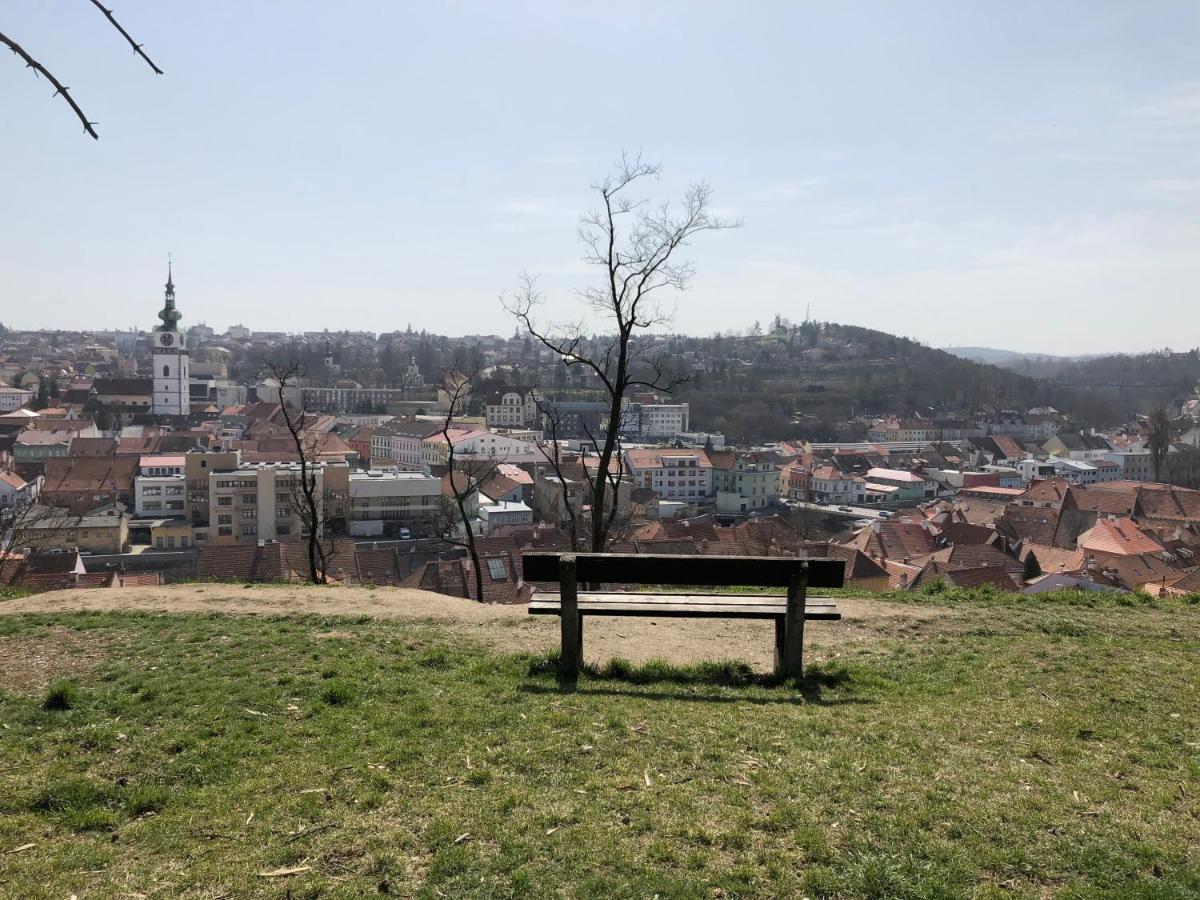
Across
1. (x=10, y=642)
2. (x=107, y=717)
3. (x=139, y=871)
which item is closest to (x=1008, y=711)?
(x=139, y=871)

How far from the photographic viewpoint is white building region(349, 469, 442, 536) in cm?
4394

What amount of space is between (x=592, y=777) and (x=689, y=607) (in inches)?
76.9

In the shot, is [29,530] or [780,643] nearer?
[780,643]

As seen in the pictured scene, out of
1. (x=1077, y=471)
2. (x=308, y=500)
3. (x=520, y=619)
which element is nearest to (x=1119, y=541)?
(x=308, y=500)

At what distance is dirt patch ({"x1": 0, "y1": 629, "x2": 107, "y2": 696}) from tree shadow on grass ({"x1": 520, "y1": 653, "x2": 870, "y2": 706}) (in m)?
2.99

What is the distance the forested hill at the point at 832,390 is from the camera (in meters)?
110

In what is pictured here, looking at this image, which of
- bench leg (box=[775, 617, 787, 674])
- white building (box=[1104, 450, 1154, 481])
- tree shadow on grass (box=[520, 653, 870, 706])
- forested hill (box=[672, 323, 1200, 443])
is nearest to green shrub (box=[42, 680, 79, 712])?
tree shadow on grass (box=[520, 653, 870, 706])

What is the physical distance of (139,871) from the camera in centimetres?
329

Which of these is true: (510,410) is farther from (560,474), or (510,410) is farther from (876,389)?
(560,474)

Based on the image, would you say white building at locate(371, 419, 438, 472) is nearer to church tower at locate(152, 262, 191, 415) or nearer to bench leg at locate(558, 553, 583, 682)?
church tower at locate(152, 262, 191, 415)

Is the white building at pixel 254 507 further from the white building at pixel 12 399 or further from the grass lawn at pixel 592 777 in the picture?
the white building at pixel 12 399

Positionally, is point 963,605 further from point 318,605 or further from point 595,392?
point 595,392

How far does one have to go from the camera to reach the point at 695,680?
19.0ft

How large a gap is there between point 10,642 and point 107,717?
8.39 ft
